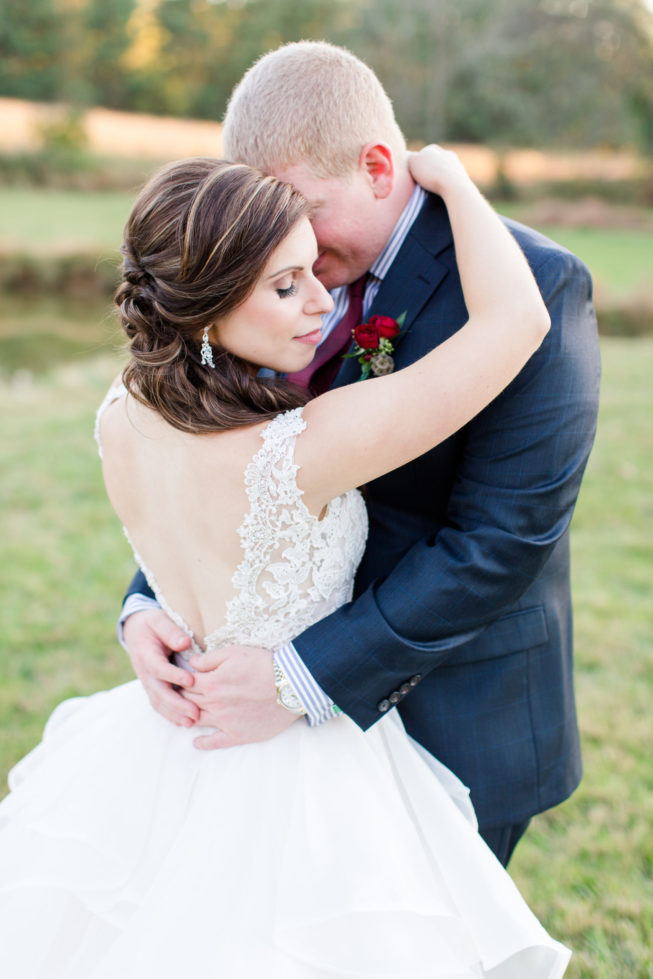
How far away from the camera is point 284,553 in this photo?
6.03 feet

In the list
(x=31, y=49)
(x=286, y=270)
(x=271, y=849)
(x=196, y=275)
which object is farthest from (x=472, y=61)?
(x=271, y=849)

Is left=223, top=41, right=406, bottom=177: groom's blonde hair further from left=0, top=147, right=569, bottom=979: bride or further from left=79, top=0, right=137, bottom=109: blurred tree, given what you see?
left=79, top=0, right=137, bottom=109: blurred tree

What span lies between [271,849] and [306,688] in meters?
0.33

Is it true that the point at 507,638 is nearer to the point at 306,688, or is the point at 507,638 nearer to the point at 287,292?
the point at 306,688

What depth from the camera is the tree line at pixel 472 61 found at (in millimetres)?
34938

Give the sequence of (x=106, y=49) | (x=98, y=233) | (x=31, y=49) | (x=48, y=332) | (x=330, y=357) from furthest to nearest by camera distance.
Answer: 1. (x=106, y=49)
2. (x=31, y=49)
3. (x=98, y=233)
4. (x=48, y=332)
5. (x=330, y=357)

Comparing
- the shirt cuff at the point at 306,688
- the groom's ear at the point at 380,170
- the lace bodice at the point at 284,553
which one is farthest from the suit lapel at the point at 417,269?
the shirt cuff at the point at 306,688

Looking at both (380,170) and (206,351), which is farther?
(380,170)

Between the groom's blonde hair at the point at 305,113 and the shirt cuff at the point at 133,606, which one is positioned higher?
the groom's blonde hair at the point at 305,113

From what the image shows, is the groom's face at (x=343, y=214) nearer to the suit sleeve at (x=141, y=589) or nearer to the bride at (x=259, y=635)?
the bride at (x=259, y=635)

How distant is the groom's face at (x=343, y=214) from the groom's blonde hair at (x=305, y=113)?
0.08 feet

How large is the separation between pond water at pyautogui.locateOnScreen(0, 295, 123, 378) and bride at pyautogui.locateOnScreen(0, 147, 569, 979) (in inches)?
363

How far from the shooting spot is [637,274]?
18625 millimetres

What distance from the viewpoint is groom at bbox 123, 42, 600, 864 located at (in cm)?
182
